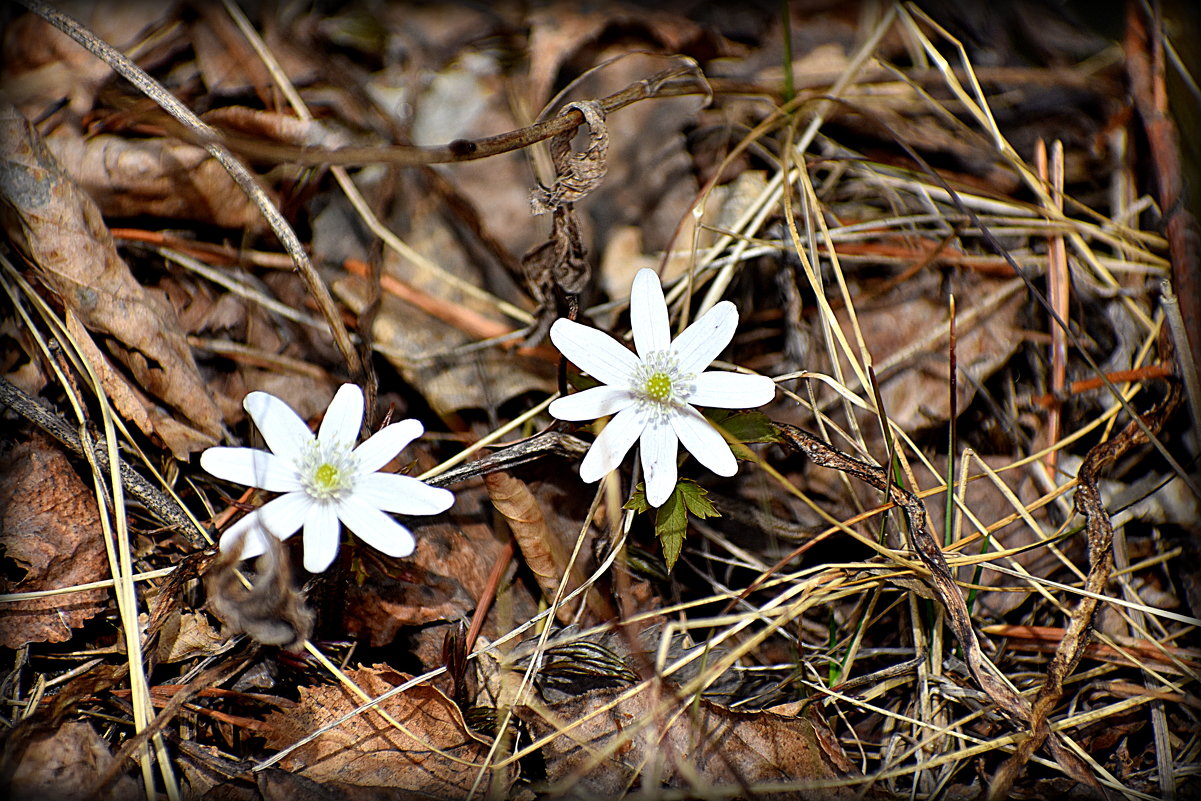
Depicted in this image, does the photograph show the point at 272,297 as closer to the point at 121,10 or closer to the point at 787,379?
the point at 121,10

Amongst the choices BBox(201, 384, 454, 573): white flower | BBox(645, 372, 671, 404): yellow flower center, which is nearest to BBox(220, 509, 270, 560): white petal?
BBox(201, 384, 454, 573): white flower

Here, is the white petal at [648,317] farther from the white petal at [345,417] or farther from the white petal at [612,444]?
the white petal at [345,417]

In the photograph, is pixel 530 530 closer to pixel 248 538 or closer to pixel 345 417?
pixel 345 417

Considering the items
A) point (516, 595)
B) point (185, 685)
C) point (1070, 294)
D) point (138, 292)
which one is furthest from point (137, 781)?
point (1070, 294)

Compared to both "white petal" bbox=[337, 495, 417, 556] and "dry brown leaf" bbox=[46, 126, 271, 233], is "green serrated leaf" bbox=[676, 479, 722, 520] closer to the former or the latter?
"white petal" bbox=[337, 495, 417, 556]

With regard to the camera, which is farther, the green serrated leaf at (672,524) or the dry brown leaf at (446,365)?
the dry brown leaf at (446,365)

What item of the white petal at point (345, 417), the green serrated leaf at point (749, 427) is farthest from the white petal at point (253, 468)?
the green serrated leaf at point (749, 427)
